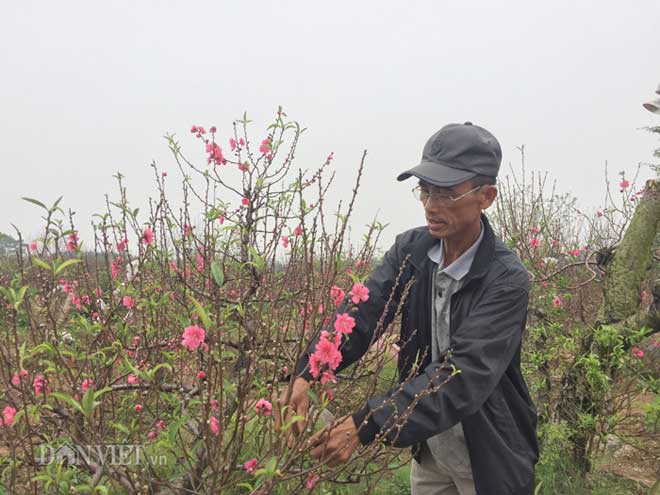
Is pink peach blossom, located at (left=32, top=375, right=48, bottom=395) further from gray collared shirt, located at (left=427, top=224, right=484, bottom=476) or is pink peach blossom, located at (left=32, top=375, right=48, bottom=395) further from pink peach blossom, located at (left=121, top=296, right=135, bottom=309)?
gray collared shirt, located at (left=427, top=224, right=484, bottom=476)

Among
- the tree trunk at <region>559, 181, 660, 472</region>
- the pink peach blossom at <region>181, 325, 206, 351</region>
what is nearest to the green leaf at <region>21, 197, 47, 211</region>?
the pink peach blossom at <region>181, 325, 206, 351</region>

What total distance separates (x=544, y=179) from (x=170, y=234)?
12.0 feet

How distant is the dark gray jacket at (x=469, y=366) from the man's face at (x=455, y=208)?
0.34 ft

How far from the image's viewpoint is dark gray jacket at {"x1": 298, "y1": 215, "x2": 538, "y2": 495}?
1.32 m

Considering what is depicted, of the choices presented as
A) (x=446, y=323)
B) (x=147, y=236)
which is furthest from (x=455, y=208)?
(x=147, y=236)

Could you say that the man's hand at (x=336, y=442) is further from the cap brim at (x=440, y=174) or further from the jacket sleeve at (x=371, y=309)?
the cap brim at (x=440, y=174)

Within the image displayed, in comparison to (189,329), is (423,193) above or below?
above

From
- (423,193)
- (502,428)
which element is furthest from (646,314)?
Answer: (423,193)

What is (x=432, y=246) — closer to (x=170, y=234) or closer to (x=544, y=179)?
(x=170, y=234)

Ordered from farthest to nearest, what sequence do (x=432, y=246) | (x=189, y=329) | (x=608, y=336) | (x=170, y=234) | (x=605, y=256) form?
(x=605, y=256), (x=608, y=336), (x=170, y=234), (x=432, y=246), (x=189, y=329)

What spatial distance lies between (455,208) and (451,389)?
577 mm

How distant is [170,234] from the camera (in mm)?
2656

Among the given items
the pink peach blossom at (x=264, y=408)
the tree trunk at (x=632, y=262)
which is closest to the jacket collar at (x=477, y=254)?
the pink peach blossom at (x=264, y=408)

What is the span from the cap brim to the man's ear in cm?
9
